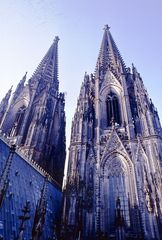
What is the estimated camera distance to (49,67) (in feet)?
137

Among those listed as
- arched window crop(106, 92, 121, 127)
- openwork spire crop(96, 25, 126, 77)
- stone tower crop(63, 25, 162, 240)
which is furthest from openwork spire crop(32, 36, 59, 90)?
arched window crop(106, 92, 121, 127)

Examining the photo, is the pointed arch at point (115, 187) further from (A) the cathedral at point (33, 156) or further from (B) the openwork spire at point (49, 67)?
(B) the openwork spire at point (49, 67)

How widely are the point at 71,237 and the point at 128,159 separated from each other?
7.63 m

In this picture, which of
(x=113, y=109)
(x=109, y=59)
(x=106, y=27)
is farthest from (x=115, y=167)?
(x=106, y=27)

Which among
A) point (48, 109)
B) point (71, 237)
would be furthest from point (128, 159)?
point (48, 109)

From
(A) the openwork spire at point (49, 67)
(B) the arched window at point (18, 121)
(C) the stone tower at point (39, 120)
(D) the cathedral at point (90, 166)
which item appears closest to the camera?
(D) the cathedral at point (90, 166)

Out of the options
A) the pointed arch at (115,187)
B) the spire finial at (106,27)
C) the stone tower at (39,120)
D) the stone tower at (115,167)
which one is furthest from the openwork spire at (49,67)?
the pointed arch at (115,187)

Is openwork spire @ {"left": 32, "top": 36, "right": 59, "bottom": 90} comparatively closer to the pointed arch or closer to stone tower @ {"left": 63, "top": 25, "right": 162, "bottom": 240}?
stone tower @ {"left": 63, "top": 25, "right": 162, "bottom": 240}

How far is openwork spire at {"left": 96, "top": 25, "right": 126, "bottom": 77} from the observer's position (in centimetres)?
3075

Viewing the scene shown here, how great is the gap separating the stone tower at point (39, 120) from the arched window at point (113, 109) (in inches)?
318

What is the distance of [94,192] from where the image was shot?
17.6m

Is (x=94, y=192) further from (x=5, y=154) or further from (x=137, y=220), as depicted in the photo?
(x=5, y=154)

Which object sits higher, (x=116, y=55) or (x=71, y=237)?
(x=116, y=55)

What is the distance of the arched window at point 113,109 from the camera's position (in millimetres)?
23766
